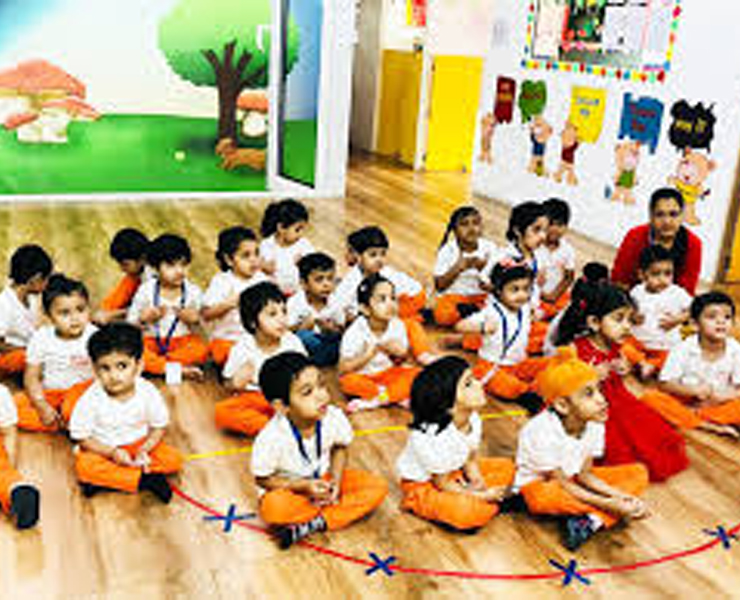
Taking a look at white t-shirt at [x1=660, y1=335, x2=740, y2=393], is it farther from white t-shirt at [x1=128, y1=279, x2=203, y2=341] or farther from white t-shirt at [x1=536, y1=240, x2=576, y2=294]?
white t-shirt at [x1=128, y1=279, x2=203, y2=341]

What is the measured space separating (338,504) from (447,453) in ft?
1.16

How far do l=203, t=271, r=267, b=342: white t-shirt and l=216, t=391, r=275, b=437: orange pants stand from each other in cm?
54

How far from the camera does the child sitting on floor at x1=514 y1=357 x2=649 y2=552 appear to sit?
2.33 m

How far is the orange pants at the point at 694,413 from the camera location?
3146mm

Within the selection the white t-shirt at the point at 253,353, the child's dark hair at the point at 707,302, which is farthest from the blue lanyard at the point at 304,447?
the child's dark hair at the point at 707,302

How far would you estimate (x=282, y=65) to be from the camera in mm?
6598

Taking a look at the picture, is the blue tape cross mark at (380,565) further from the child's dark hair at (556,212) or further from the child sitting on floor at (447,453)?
the child's dark hair at (556,212)

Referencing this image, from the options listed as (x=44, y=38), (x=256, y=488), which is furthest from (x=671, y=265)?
(x=44, y=38)

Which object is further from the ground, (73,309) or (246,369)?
(73,309)

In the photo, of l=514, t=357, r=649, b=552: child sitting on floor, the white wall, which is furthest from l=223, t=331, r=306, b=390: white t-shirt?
the white wall

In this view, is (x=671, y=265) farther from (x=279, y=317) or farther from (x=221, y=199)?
(x=221, y=199)

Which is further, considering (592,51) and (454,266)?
(592,51)

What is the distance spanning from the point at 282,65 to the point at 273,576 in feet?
17.1

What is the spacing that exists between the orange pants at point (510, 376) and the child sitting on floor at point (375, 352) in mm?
329
